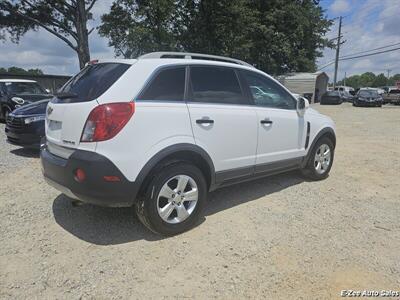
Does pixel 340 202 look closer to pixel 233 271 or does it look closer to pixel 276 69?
pixel 233 271

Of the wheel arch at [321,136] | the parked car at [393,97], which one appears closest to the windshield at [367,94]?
the parked car at [393,97]

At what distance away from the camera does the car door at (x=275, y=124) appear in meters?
4.80

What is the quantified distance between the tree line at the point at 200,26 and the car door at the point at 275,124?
19.7 metres

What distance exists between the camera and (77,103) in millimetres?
3705

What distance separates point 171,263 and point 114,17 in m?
28.6

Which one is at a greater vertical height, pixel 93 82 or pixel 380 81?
pixel 380 81

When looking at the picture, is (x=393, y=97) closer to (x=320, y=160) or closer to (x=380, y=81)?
(x=320, y=160)

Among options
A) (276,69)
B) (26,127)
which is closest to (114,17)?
(276,69)

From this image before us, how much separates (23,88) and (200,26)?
23863mm

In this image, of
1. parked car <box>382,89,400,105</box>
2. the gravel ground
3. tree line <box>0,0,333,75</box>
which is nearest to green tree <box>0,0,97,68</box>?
tree line <box>0,0,333,75</box>

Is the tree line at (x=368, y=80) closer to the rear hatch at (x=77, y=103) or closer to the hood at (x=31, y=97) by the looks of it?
the hood at (x=31, y=97)

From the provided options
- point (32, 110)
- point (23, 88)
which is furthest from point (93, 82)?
point (23, 88)

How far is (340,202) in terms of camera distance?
17.0ft

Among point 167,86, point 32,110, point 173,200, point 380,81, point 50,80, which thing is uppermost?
point 380,81
